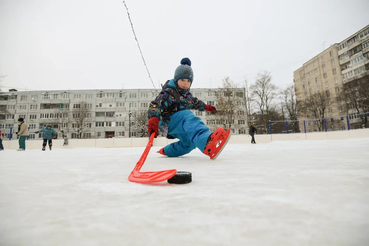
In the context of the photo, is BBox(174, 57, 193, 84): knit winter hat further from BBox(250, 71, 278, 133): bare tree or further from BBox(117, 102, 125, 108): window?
BBox(117, 102, 125, 108): window

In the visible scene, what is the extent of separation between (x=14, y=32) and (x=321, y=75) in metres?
43.8

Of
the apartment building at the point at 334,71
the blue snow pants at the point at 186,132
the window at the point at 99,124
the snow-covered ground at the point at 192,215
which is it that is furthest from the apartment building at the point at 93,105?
the snow-covered ground at the point at 192,215

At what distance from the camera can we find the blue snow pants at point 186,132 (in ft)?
7.22

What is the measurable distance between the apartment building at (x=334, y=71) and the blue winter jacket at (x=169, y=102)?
96.1ft

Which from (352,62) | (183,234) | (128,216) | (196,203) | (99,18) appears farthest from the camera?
(352,62)

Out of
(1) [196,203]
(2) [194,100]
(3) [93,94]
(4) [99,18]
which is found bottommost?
(1) [196,203]

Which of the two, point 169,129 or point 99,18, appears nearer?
point 169,129

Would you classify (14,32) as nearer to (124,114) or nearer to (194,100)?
(194,100)

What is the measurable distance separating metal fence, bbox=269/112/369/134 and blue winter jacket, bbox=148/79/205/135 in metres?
12.9

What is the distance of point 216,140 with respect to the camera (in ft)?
6.77

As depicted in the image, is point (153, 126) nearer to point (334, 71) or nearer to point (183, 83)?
point (183, 83)

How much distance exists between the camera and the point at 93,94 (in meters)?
36.5

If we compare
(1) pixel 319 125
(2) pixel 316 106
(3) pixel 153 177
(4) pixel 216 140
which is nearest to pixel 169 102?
(4) pixel 216 140

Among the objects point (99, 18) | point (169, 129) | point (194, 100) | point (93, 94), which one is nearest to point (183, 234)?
point (169, 129)
